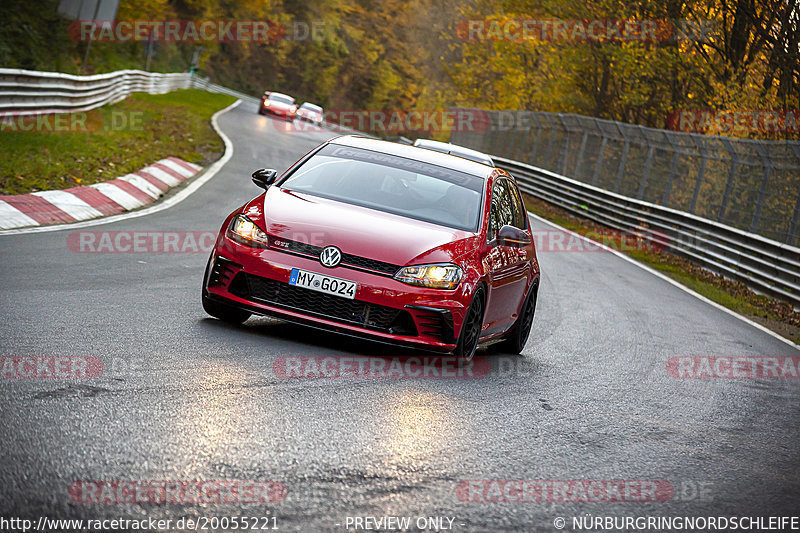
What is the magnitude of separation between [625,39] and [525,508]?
3189cm

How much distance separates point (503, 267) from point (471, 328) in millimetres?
865

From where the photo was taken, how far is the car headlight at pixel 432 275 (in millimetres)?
7113

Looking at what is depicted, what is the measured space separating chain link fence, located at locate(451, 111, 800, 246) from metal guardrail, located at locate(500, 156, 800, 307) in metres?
0.43

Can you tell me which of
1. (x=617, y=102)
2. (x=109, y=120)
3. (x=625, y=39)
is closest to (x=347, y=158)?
(x=109, y=120)

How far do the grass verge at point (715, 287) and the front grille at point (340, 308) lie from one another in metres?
8.19

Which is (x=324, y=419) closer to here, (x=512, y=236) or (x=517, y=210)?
(x=512, y=236)

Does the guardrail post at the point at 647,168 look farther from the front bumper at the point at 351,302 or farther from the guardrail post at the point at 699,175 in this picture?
the front bumper at the point at 351,302

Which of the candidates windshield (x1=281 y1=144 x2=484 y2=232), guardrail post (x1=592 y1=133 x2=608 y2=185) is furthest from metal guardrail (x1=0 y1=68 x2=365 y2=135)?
guardrail post (x1=592 y1=133 x2=608 y2=185)

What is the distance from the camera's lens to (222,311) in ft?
24.7

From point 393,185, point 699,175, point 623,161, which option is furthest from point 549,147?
point 393,185

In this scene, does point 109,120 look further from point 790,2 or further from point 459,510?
point 459,510

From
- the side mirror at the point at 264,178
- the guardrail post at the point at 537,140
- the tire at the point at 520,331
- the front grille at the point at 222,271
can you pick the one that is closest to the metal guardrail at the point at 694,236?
the guardrail post at the point at 537,140

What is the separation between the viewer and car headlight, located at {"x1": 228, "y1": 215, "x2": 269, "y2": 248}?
23.8ft

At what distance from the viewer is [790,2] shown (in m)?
26.4
